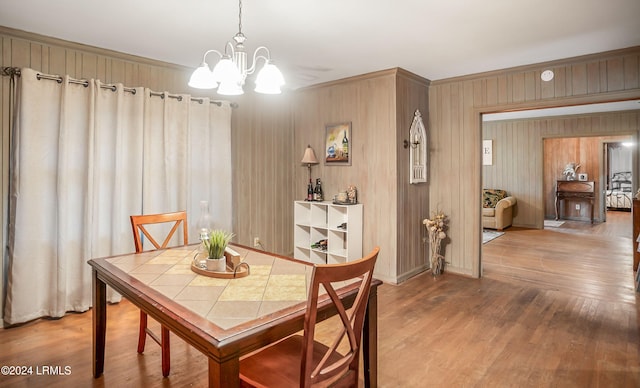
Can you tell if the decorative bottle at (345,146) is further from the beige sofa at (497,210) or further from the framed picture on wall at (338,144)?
the beige sofa at (497,210)

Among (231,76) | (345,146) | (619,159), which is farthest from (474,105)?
(619,159)

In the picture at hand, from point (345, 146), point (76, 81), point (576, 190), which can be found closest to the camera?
point (76, 81)

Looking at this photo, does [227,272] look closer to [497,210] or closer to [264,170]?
[264,170]

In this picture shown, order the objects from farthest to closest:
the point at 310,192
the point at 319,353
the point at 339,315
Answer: the point at 310,192, the point at 319,353, the point at 339,315

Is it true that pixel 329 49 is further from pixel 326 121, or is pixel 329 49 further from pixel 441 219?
pixel 441 219

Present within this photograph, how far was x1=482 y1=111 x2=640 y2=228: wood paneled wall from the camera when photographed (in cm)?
719

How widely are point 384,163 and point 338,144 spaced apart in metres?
0.70

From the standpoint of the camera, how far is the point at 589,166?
9.05 metres

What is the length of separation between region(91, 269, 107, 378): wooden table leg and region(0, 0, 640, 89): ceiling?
1.86m

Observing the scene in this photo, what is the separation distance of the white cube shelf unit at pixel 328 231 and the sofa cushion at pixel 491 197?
458 cm

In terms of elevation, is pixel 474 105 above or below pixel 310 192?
above

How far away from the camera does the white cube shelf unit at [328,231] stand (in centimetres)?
430

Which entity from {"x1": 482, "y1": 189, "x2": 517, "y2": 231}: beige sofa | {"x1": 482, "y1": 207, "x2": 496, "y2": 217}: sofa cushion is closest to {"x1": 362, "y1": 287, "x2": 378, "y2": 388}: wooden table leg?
{"x1": 482, "y1": 189, "x2": 517, "y2": 231}: beige sofa

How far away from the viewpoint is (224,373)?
121cm
